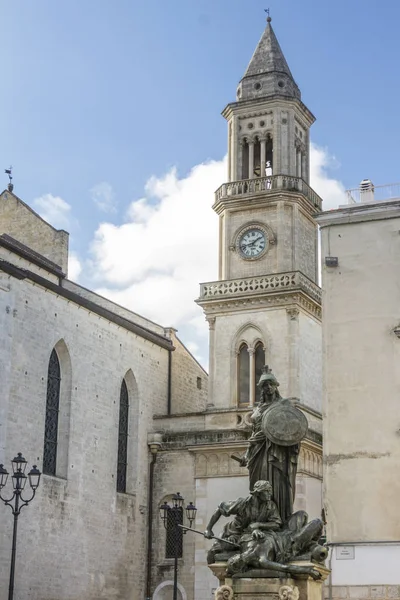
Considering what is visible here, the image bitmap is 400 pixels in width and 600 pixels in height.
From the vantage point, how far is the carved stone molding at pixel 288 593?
12.6 metres

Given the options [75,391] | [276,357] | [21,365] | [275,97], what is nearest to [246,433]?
[276,357]

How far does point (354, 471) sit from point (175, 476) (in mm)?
12082

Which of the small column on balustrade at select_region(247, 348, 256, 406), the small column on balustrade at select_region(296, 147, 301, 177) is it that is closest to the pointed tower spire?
the small column on balustrade at select_region(296, 147, 301, 177)

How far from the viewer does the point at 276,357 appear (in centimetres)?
3806

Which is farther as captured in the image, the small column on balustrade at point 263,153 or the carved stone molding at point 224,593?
the small column on balustrade at point 263,153

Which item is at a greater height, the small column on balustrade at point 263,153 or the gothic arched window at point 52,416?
the small column on balustrade at point 263,153

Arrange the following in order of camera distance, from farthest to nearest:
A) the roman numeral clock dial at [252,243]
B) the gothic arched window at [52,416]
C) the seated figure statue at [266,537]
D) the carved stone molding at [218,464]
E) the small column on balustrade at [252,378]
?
1. the roman numeral clock dial at [252,243]
2. the small column on balustrade at [252,378]
3. the carved stone molding at [218,464]
4. the gothic arched window at [52,416]
5. the seated figure statue at [266,537]

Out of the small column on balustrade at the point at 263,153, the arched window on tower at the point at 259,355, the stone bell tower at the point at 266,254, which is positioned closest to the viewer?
the stone bell tower at the point at 266,254

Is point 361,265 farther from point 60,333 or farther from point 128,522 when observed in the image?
point 128,522

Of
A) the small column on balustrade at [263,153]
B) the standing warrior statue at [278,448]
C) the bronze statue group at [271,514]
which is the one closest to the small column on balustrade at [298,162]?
the small column on balustrade at [263,153]

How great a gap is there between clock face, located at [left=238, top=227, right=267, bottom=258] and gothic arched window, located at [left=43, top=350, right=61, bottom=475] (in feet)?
30.5

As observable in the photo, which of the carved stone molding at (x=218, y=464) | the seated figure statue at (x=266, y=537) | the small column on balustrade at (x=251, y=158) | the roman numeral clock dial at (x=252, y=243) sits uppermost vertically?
the small column on balustrade at (x=251, y=158)

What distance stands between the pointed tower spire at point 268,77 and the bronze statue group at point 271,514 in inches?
1156

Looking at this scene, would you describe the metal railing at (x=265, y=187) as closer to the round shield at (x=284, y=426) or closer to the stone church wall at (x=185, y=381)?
the stone church wall at (x=185, y=381)
